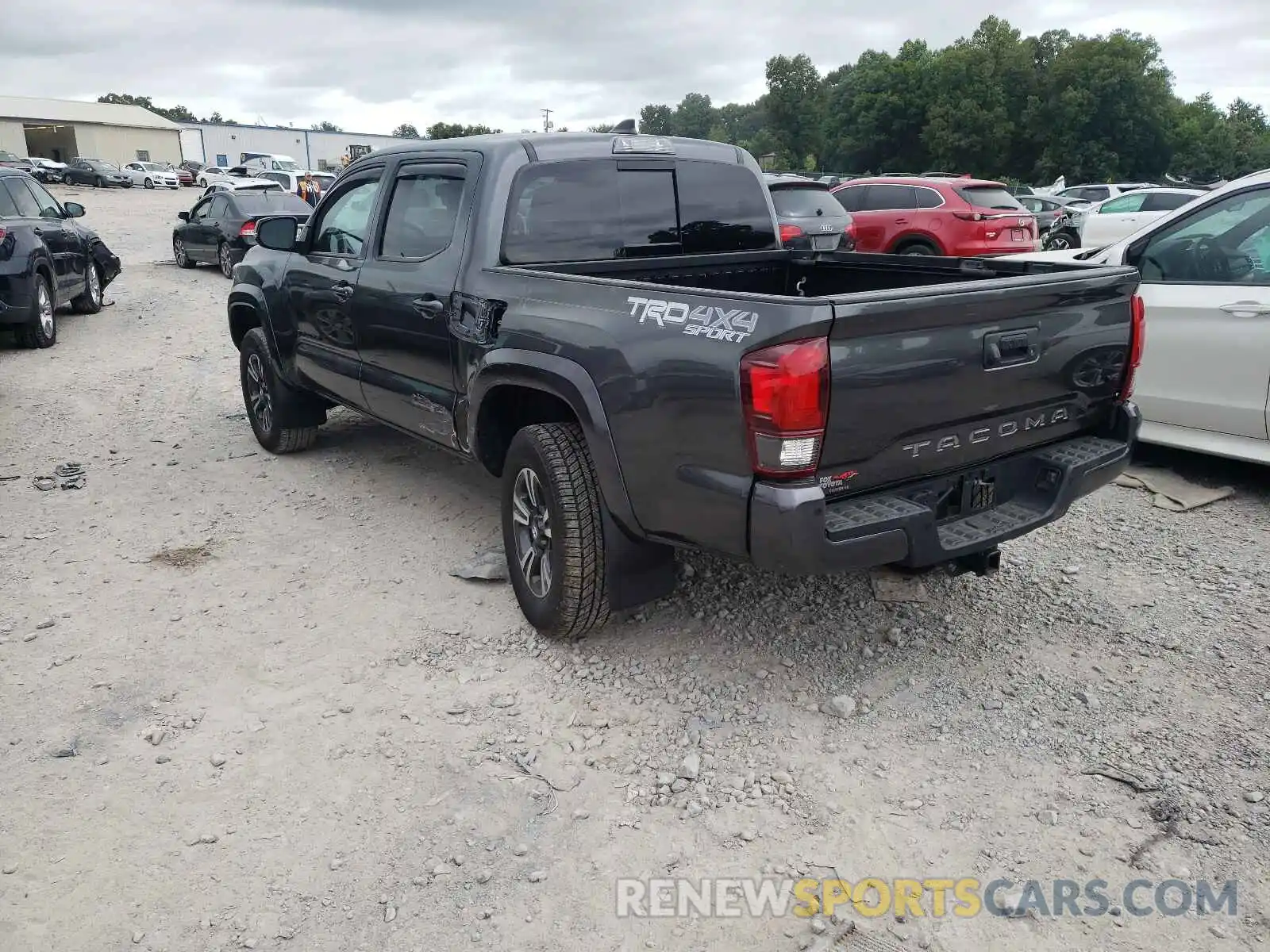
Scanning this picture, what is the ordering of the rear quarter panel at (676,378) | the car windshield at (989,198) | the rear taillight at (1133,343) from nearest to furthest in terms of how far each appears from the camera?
the rear quarter panel at (676,378) → the rear taillight at (1133,343) → the car windshield at (989,198)

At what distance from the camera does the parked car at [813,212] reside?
1243cm

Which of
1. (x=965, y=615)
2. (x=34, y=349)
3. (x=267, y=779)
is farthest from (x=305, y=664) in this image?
(x=34, y=349)

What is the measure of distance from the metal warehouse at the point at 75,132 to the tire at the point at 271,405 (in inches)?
3087

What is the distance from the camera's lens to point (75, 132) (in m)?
74.0

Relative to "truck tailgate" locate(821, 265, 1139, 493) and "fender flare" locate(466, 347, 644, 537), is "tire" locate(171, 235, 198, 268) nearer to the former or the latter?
"fender flare" locate(466, 347, 644, 537)

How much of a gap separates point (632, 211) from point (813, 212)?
8725 millimetres

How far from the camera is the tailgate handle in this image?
10.7ft

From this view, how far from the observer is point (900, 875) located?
2719 millimetres

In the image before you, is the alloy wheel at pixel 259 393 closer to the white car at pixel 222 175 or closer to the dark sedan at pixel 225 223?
the dark sedan at pixel 225 223

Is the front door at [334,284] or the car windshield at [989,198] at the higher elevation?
the car windshield at [989,198]

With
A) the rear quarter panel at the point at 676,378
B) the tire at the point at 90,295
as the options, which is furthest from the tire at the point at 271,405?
the tire at the point at 90,295

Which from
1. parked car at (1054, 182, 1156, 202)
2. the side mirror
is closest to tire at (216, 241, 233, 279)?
the side mirror

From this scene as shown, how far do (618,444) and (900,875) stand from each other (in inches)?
63.3

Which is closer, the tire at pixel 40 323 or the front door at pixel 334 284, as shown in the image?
the front door at pixel 334 284
